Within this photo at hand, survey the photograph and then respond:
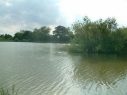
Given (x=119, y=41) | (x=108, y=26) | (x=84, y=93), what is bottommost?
(x=84, y=93)

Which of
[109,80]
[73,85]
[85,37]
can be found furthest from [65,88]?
[85,37]

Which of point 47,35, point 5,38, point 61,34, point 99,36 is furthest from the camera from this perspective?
point 5,38

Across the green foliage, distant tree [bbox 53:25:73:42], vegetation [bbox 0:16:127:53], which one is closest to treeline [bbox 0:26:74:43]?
distant tree [bbox 53:25:73:42]

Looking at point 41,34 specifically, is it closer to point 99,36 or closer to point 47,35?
point 47,35

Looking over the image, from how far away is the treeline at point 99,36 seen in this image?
4494 cm

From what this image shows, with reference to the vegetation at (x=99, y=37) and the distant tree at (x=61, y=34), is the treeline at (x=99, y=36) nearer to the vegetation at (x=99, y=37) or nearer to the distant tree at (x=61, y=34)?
the vegetation at (x=99, y=37)

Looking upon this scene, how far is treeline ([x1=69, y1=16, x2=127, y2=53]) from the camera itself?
147 feet

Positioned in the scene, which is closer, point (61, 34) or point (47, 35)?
point (61, 34)

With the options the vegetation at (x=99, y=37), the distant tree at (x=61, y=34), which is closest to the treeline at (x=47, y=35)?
the distant tree at (x=61, y=34)

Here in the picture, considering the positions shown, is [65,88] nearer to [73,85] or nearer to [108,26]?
[73,85]

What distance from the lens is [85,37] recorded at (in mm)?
45906

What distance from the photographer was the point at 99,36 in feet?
149

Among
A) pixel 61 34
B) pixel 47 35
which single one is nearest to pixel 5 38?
pixel 47 35

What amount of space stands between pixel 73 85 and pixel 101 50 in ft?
104
